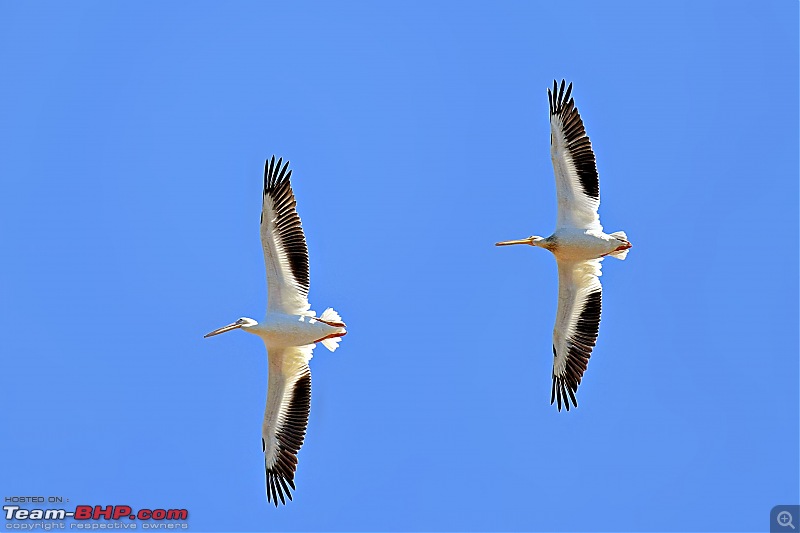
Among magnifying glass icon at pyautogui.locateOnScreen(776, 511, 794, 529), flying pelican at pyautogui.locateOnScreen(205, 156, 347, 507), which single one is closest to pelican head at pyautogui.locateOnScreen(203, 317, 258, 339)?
flying pelican at pyautogui.locateOnScreen(205, 156, 347, 507)

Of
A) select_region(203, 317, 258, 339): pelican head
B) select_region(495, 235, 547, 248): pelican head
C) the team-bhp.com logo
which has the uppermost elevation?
select_region(495, 235, 547, 248): pelican head

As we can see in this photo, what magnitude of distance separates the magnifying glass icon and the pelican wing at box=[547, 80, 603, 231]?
5.26 metres

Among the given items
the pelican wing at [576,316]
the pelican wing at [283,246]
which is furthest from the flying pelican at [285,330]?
the pelican wing at [576,316]

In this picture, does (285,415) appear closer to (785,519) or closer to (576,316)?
(576,316)

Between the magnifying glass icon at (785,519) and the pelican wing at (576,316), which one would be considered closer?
the magnifying glass icon at (785,519)

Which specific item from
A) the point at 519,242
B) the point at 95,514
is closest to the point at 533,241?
the point at 519,242

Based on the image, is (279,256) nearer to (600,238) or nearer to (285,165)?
(285,165)

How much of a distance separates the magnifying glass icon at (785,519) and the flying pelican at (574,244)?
144 inches

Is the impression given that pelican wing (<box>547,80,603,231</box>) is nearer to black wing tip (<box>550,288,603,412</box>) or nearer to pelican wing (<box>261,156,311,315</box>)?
black wing tip (<box>550,288,603,412</box>)

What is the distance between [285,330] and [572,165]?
5.16 meters

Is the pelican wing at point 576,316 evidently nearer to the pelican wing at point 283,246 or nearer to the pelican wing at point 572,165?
the pelican wing at point 572,165

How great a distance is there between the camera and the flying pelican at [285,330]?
→ 953 inches

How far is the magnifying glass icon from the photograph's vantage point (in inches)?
968

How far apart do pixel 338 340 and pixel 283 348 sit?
2.83 ft
